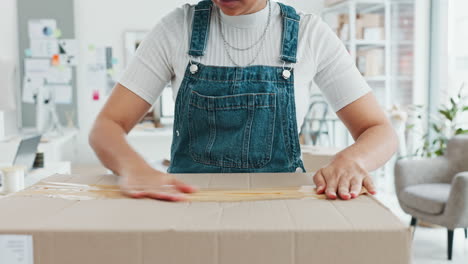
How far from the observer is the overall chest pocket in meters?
1.20

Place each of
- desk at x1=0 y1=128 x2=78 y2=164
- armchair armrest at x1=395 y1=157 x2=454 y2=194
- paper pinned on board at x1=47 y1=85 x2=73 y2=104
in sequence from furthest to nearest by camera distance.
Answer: paper pinned on board at x1=47 y1=85 x2=73 y2=104, armchair armrest at x1=395 y1=157 x2=454 y2=194, desk at x1=0 y1=128 x2=78 y2=164

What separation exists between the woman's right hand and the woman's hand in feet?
0.70

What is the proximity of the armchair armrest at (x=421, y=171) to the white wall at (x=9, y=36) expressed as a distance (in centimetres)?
385

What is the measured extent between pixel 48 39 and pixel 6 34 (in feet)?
Answer: 1.39

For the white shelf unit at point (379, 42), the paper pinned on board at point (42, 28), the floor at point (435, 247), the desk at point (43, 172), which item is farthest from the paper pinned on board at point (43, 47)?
the white shelf unit at point (379, 42)

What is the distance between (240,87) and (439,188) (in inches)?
121

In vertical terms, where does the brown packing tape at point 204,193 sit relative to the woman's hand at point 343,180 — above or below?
below

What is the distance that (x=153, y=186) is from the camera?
0.86 meters

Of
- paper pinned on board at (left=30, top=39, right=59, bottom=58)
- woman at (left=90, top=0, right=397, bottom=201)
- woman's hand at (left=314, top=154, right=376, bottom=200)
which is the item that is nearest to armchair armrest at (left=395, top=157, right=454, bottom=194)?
woman at (left=90, top=0, right=397, bottom=201)

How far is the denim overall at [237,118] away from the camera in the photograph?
Result: 1.20 metres

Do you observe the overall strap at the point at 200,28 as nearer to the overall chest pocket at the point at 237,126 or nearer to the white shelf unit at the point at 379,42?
the overall chest pocket at the point at 237,126

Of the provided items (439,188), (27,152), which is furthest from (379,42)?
(27,152)

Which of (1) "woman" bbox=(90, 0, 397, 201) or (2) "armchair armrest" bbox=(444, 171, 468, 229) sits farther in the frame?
(2) "armchair armrest" bbox=(444, 171, 468, 229)

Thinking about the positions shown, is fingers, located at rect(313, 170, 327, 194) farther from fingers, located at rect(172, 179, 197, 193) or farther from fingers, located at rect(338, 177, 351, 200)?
fingers, located at rect(172, 179, 197, 193)
